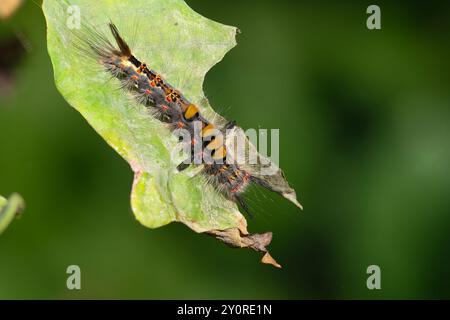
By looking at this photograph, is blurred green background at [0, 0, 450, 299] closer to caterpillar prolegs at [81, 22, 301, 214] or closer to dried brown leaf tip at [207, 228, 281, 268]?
caterpillar prolegs at [81, 22, 301, 214]

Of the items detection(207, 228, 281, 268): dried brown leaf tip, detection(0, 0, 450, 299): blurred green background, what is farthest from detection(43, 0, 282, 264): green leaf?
detection(0, 0, 450, 299): blurred green background

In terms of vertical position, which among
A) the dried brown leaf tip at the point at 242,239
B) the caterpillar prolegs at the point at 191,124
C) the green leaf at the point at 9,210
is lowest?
the dried brown leaf tip at the point at 242,239

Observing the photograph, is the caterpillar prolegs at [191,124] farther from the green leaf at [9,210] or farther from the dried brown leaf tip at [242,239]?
the green leaf at [9,210]

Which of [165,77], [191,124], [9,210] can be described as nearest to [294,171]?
[191,124]

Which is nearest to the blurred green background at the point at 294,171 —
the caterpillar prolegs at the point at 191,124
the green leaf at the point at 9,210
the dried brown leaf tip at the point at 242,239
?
the caterpillar prolegs at the point at 191,124

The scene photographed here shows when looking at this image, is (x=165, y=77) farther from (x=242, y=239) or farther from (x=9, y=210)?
(x=9, y=210)
